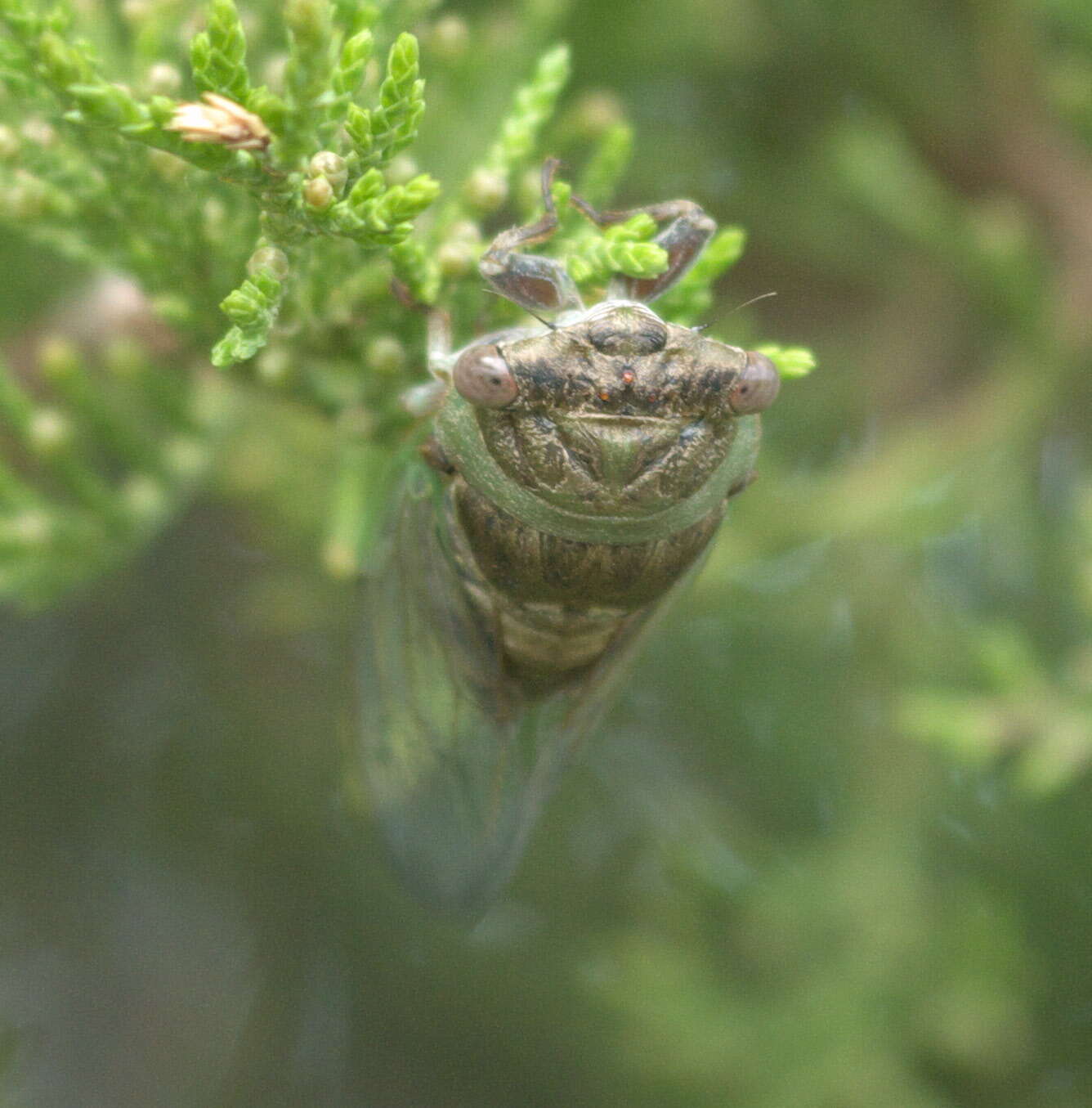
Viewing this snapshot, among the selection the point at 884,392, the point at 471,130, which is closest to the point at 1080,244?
the point at 884,392

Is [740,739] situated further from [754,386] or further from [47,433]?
[47,433]

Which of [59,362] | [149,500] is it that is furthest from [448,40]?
[149,500]

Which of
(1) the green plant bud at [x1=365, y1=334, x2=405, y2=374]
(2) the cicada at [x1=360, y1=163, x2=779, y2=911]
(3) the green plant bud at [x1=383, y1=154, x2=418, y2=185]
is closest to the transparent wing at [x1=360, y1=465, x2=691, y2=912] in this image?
(2) the cicada at [x1=360, y1=163, x2=779, y2=911]

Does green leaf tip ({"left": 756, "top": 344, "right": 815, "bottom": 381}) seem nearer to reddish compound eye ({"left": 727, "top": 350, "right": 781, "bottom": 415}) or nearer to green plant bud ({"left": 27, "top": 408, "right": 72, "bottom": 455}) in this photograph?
reddish compound eye ({"left": 727, "top": 350, "right": 781, "bottom": 415})

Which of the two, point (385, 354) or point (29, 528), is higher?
point (385, 354)

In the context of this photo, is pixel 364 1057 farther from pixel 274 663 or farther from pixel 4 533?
pixel 4 533
